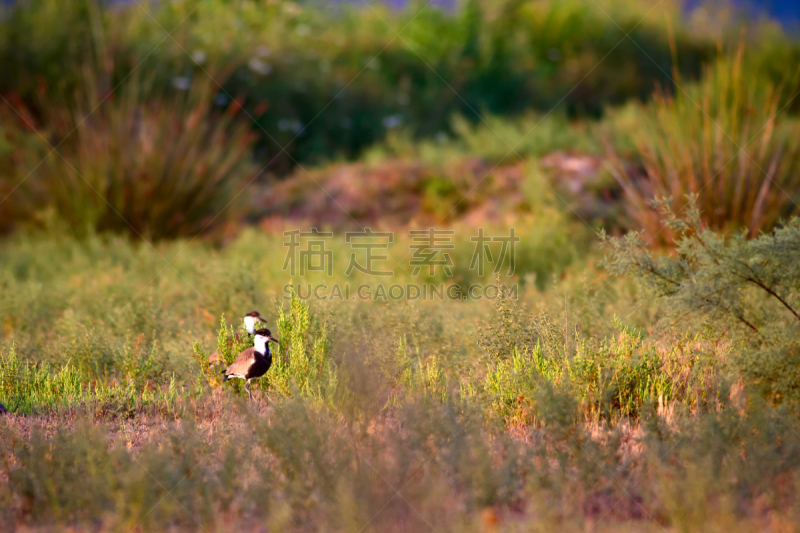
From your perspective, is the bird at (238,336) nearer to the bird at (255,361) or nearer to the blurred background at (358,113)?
the bird at (255,361)

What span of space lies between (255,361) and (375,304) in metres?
1.60

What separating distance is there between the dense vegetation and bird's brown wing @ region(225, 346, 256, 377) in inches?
5.0

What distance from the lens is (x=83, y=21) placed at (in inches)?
373

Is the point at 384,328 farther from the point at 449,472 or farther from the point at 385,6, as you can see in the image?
the point at 385,6

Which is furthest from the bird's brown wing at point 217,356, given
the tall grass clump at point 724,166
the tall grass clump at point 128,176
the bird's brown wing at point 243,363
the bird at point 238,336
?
the tall grass clump at point 128,176

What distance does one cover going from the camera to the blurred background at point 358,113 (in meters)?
6.91

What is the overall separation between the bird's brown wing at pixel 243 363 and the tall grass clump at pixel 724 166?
354cm

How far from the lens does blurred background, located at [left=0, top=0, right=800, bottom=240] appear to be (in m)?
6.91

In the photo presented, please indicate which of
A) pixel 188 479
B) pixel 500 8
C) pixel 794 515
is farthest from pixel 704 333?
pixel 500 8

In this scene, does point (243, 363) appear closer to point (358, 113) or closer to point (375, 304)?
point (375, 304)

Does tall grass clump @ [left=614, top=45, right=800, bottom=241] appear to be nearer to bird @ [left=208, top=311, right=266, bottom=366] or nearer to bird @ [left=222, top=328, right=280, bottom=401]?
bird @ [left=208, top=311, right=266, bottom=366]

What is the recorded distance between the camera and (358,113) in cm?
1168

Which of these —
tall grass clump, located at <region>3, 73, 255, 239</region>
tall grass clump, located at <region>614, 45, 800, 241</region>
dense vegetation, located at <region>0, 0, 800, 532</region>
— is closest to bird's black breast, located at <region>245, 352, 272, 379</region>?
dense vegetation, located at <region>0, 0, 800, 532</region>

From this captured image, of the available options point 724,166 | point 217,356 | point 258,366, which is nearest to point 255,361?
point 258,366
